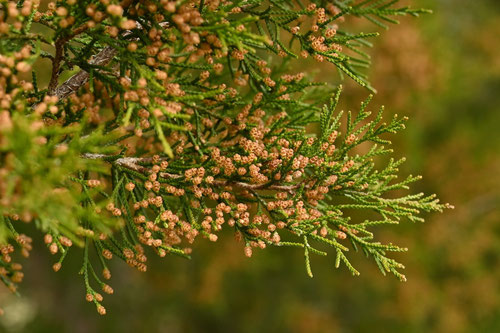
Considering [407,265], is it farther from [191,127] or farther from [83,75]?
[83,75]

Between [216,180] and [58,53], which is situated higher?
[58,53]

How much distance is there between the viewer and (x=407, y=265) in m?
7.56

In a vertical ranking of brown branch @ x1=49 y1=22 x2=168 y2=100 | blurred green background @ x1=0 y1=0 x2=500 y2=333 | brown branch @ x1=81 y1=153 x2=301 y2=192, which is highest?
brown branch @ x1=49 y1=22 x2=168 y2=100

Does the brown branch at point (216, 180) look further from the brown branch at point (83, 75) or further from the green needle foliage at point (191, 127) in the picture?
the brown branch at point (83, 75)

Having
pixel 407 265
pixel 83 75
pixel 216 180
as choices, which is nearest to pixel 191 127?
pixel 216 180

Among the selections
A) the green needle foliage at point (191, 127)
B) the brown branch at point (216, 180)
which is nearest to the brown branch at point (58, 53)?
the green needle foliage at point (191, 127)

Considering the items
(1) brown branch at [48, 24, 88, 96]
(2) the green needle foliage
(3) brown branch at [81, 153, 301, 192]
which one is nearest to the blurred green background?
(2) the green needle foliage

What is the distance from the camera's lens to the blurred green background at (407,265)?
707 cm

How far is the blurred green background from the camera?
707 centimetres

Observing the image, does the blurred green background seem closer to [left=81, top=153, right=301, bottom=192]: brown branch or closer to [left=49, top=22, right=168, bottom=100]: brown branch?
[left=81, top=153, right=301, bottom=192]: brown branch

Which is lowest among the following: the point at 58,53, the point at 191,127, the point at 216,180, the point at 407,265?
the point at 407,265

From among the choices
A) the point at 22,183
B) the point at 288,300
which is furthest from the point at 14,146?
the point at 288,300

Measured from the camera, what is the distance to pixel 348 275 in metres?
9.04

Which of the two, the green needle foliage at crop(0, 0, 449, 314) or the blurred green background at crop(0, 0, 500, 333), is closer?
the green needle foliage at crop(0, 0, 449, 314)
